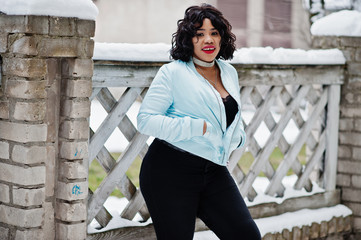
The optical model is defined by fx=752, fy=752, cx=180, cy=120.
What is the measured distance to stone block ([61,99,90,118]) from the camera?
13.5 ft

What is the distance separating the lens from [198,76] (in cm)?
393

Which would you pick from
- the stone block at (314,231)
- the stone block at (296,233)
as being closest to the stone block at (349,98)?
the stone block at (314,231)

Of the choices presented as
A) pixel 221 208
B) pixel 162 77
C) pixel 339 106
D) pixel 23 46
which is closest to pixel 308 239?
pixel 339 106

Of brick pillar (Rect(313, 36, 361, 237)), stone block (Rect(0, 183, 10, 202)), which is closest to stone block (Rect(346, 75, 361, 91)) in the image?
brick pillar (Rect(313, 36, 361, 237))

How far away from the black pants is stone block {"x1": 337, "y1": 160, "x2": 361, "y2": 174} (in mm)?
2678

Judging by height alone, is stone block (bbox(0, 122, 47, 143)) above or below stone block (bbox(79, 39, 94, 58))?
below

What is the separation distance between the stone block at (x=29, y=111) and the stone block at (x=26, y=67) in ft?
0.49

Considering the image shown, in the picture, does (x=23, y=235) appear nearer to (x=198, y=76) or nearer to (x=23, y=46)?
(x=23, y=46)

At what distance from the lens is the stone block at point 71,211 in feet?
13.7

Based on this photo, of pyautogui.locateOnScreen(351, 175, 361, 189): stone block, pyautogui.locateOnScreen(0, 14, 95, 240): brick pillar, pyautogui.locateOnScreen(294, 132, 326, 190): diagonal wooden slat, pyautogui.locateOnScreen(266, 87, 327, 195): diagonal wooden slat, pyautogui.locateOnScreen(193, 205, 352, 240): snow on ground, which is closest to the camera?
pyautogui.locateOnScreen(0, 14, 95, 240): brick pillar

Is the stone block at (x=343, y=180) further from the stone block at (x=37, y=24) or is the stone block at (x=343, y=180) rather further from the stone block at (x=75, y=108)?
the stone block at (x=37, y=24)

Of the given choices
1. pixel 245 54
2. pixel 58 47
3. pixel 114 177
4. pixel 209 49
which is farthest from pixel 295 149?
pixel 58 47

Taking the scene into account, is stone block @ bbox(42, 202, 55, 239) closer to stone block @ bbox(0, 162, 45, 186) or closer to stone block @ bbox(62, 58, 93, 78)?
stone block @ bbox(0, 162, 45, 186)

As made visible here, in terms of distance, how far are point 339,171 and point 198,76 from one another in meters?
2.92
